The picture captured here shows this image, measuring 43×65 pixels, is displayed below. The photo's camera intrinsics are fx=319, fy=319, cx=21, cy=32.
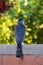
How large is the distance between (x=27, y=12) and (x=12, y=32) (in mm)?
414

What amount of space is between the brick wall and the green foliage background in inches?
42.4

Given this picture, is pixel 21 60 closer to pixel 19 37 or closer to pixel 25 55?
pixel 25 55

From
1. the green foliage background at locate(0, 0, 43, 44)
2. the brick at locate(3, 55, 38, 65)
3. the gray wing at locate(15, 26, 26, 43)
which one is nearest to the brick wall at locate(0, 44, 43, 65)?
the brick at locate(3, 55, 38, 65)

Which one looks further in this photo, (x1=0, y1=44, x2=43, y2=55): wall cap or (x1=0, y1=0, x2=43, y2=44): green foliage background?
(x1=0, y1=0, x2=43, y2=44): green foliage background

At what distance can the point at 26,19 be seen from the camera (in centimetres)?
489

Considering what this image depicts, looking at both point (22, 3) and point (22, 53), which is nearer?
point (22, 53)

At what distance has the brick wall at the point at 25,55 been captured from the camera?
12.0 feet

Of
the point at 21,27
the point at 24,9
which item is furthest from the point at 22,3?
the point at 21,27

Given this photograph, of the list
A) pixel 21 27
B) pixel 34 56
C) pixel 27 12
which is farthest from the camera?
pixel 27 12

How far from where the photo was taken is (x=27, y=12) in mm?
4789

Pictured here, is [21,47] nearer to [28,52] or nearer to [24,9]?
[28,52]

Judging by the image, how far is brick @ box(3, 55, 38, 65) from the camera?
144 inches

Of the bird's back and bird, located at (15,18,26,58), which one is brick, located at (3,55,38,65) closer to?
bird, located at (15,18,26,58)

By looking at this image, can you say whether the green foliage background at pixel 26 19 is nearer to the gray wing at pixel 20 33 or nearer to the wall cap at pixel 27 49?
the gray wing at pixel 20 33
